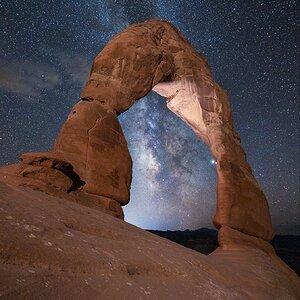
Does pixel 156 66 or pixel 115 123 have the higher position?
pixel 156 66

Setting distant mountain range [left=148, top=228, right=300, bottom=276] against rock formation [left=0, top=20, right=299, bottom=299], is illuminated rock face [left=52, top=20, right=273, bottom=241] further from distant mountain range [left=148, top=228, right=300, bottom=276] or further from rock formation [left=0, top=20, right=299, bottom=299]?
distant mountain range [left=148, top=228, right=300, bottom=276]

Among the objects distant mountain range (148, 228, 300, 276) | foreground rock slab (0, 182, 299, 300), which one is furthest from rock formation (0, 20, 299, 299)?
distant mountain range (148, 228, 300, 276)

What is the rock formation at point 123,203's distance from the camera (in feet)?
7.03

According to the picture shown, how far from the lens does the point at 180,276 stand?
3.01m

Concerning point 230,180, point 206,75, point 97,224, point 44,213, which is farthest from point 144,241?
point 206,75

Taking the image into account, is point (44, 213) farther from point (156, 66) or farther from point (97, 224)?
point (156, 66)

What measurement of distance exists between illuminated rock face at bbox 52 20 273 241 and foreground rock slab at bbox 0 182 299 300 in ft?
10.00

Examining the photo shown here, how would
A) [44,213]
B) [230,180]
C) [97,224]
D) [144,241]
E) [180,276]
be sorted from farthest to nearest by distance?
[230,180] → [144,241] → [97,224] → [180,276] → [44,213]

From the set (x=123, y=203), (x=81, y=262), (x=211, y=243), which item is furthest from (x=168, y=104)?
(x=211, y=243)

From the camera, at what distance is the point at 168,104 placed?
11.5 metres

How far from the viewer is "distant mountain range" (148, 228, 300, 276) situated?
18500mm

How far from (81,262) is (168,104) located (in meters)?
9.70

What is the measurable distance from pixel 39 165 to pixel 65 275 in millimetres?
3233

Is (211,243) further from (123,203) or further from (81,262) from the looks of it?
(81,262)
